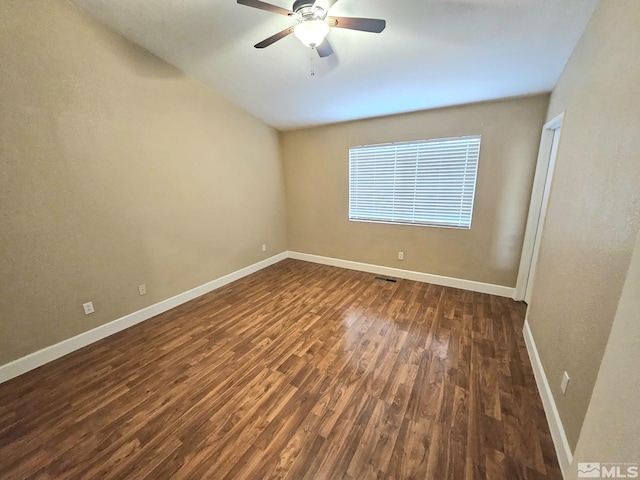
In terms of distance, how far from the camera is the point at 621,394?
2.43 ft

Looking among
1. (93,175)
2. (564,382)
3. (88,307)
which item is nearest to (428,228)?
(564,382)

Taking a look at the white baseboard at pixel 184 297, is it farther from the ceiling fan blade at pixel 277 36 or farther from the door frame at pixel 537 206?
the ceiling fan blade at pixel 277 36

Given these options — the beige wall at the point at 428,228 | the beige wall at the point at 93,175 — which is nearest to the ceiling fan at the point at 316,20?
the beige wall at the point at 93,175

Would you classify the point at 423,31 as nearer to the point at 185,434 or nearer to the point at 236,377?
the point at 236,377

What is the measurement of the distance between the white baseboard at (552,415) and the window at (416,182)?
175 cm

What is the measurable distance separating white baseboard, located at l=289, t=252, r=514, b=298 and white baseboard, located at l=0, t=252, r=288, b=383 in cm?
163

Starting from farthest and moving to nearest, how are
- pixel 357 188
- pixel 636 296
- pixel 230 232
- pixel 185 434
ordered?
pixel 357 188 < pixel 230 232 < pixel 185 434 < pixel 636 296

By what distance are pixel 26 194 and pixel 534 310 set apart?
4439 mm

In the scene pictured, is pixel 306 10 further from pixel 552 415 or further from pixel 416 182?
pixel 552 415

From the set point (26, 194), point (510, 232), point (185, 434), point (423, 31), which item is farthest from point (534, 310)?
point (26, 194)

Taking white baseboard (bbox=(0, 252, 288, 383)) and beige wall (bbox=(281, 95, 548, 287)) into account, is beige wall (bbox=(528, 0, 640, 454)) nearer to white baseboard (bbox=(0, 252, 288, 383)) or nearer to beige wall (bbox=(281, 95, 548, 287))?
beige wall (bbox=(281, 95, 548, 287))

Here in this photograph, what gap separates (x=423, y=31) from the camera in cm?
192

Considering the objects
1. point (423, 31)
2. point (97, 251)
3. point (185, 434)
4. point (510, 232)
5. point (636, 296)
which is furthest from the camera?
point (510, 232)

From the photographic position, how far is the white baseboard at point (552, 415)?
1258mm
